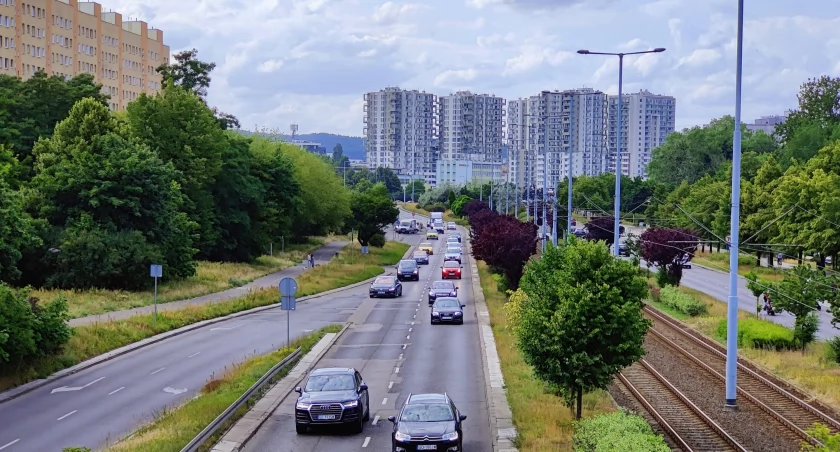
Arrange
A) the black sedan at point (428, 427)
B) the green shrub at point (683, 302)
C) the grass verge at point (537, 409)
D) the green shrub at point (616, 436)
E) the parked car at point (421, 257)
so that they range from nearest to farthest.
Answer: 1. the green shrub at point (616, 436)
2. the black sedan at point (428, 427)
3. the grass verge at point (537, 409)
4. the green shrub at point (683, 302)
5. the parked car at point (421, 257)

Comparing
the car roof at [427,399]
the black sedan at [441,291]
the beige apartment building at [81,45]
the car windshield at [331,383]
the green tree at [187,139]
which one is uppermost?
the beige apartment building at [81,45]

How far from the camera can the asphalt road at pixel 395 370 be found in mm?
21797

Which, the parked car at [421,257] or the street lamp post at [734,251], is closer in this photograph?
the street lamp post at [734,251]

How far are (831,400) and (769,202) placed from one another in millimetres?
58019

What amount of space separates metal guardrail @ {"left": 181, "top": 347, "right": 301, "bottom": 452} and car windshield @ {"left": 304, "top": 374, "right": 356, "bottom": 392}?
5.89 feet

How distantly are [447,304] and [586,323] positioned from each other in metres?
25.4

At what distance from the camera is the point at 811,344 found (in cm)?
3531

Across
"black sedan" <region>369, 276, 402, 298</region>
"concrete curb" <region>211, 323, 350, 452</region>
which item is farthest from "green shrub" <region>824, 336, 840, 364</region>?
"black sedan" <region>369, 276, 402, 298</region>

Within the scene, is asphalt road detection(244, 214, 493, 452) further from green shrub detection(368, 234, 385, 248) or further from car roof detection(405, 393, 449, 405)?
green shrub detection(368, 234, 385, 248)

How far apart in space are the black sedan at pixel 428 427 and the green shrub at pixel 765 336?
1844 cm

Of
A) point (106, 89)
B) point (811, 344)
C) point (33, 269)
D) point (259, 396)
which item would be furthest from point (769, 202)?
point (106, 89)

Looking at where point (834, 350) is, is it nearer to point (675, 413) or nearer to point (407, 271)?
point (675, 413)

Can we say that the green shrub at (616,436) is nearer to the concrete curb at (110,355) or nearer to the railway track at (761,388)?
the railway track at (761,388)

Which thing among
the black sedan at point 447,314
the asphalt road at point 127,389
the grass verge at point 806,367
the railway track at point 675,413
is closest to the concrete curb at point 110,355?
the asphalt road at point 127,389
